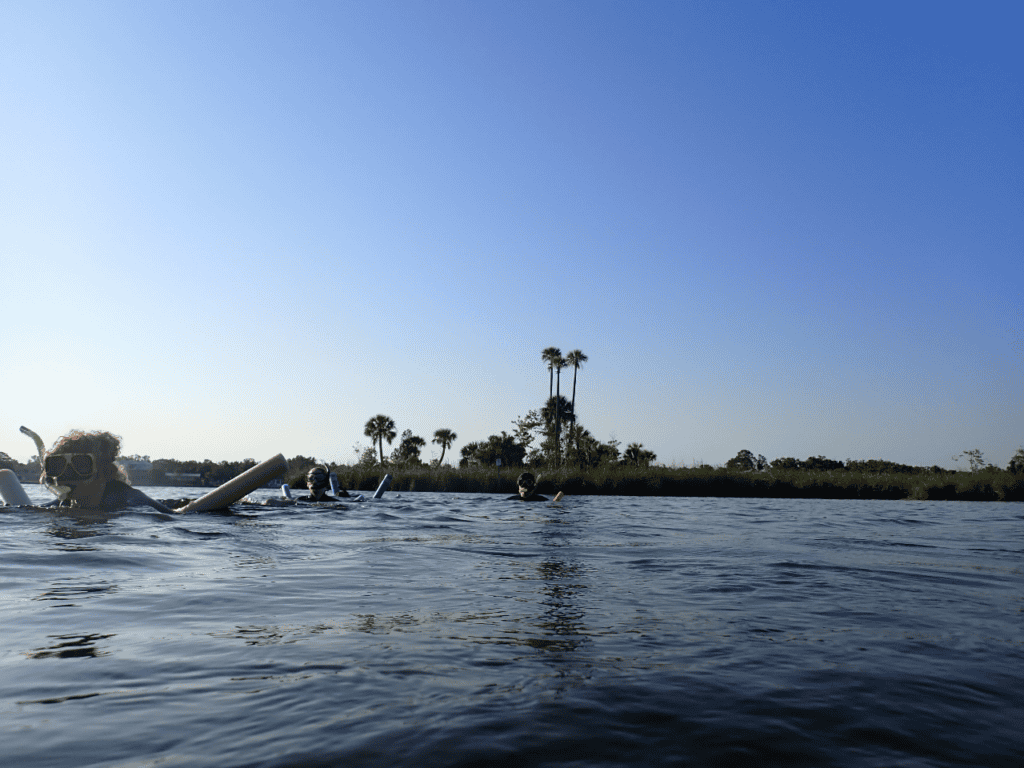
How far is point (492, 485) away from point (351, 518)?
91.5 feet

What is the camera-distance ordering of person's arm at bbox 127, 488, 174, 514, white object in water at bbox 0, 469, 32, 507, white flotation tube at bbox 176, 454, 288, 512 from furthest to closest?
1. white object in water at bbox 0, 469, 32, 507
2. person's arm at bbox 127, 488, 174, 514
3. white flotation tube at bbox 176, 454, 288, 512

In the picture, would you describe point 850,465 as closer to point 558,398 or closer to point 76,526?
point 558,398

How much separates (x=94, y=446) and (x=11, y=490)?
2.09 m

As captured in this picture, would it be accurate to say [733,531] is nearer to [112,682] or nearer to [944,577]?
[944,577]

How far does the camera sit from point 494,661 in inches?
123

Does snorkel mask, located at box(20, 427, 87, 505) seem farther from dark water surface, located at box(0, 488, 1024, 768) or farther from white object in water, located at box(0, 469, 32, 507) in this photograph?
dark water surface, located at box(0, 488, 1024, 768)

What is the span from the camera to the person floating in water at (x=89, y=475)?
27.4 feet

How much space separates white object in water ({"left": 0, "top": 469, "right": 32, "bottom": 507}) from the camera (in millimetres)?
9312

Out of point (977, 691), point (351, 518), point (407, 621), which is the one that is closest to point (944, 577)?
point (977, 691)

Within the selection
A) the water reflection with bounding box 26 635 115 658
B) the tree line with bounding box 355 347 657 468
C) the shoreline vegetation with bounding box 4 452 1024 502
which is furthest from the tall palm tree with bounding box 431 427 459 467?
the water reflection with bounding box 26 635 115 658

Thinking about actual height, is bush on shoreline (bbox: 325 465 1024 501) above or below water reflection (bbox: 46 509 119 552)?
above

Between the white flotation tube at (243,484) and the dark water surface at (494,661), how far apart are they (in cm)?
172

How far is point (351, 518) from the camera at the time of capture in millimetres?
12578

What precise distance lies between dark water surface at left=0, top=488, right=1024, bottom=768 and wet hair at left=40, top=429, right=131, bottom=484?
1778mm
